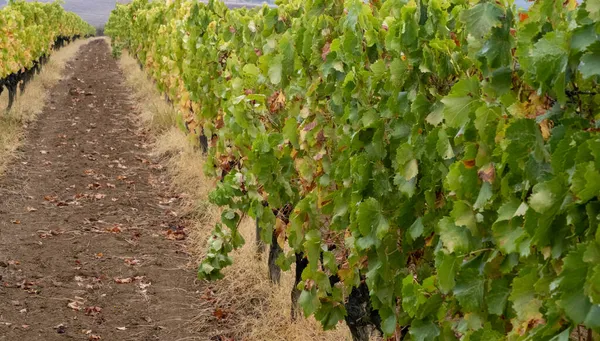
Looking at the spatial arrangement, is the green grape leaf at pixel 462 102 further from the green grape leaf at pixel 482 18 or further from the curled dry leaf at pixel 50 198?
the curled dry leaf at pixel 50 198

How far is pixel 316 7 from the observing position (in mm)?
4250

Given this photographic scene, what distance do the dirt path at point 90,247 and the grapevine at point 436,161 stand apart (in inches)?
41.3

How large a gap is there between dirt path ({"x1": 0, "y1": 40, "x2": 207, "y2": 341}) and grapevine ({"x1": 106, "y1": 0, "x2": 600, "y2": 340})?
105 centimetres

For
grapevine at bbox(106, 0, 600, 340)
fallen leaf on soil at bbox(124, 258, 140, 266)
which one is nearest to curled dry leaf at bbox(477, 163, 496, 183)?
grapevine at bbox(106, 0, 600, 340)

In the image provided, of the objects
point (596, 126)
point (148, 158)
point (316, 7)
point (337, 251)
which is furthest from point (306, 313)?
point (148, 158)

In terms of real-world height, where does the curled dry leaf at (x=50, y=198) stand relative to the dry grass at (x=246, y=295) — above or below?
below

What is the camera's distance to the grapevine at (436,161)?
5.81ft

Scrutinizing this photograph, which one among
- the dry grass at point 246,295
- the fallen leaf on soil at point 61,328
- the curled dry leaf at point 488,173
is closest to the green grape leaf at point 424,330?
the curled dry leaf at point 488,173

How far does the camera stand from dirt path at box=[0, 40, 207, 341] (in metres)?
5.70

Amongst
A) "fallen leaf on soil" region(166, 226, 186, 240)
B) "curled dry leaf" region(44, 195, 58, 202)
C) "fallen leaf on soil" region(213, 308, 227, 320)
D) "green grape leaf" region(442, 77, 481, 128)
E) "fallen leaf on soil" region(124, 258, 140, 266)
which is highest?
"green grape leaf" region(442, 77, 481, 128)

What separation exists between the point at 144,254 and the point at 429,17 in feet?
16.9

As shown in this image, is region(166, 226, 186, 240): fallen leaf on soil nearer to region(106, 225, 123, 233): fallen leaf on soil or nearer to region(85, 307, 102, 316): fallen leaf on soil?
region(106, 225, 123, 233): fallen leaf on soil

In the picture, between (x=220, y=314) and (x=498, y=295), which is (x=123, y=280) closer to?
(x=220, y=314)

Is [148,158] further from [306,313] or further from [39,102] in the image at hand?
[306,313]
